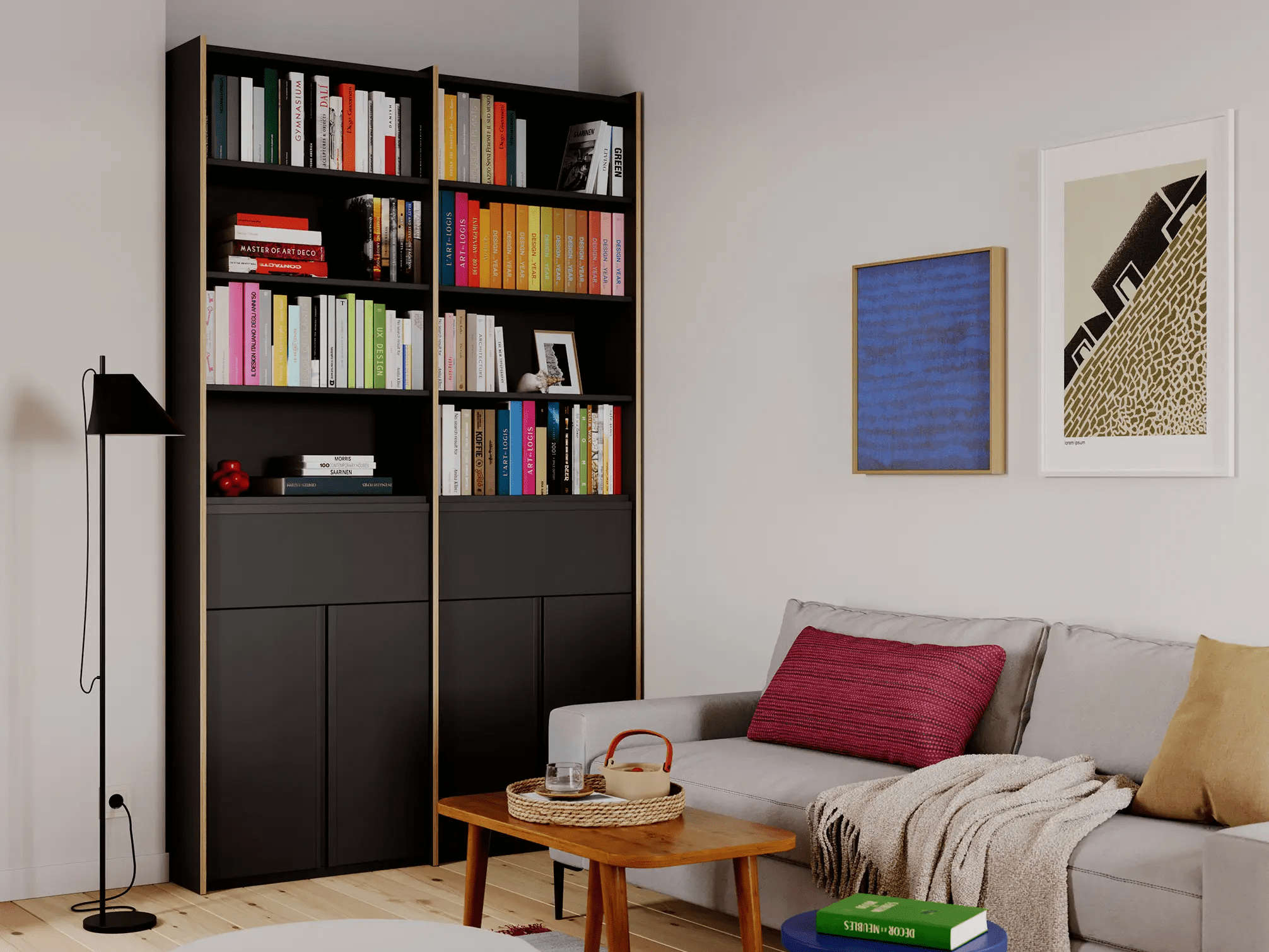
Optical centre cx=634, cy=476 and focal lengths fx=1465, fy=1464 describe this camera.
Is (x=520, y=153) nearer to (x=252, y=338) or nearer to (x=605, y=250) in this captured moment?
(x=605, y=250)

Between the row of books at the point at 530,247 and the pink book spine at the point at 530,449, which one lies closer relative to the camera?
the row of books at the point at 530,247

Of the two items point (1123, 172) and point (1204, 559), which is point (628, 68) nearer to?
point (1123, 172)

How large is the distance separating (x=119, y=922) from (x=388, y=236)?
215 cm

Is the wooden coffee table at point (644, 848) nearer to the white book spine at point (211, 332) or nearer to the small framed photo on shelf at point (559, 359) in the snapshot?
the white book spine at point (211, 332)

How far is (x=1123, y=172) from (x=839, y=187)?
0.97 m

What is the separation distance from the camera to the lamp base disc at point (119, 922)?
3.86m

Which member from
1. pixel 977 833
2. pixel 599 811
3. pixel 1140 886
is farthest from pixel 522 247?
pixel 1140 886

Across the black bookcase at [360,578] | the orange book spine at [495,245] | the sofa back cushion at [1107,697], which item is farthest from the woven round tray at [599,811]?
the orange book spine at [495,245]

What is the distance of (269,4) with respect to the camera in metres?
4.77

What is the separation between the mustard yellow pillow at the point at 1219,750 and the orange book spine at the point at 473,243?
2621 millimetres

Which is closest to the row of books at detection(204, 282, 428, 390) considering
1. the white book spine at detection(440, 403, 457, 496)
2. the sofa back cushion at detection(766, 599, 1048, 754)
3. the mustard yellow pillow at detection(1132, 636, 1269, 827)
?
the white book spine at detection(440, 403, 457, 496)

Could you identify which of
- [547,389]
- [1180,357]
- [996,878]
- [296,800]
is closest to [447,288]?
[547,389]

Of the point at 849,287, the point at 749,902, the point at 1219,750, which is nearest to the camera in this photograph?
the point at 1219,750

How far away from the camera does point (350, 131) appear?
455cm
